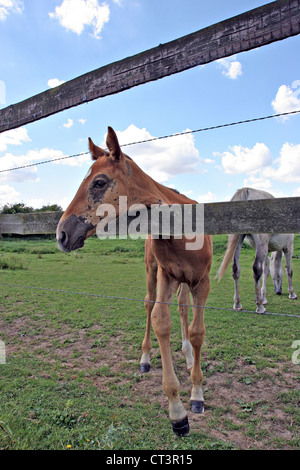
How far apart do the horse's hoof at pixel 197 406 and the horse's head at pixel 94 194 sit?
194 centimetres

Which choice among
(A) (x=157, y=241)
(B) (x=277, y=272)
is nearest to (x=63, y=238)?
(A) (x=157, y=241)

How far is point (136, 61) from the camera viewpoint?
2.44 meters

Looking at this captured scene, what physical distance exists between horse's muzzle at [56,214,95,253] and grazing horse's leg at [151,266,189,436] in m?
0.97

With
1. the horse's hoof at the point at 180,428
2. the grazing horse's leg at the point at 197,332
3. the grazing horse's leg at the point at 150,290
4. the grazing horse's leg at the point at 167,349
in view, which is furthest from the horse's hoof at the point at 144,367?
the horse's hoof at the point at 180,428

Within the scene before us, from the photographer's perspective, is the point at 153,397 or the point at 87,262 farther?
the point at 87,262

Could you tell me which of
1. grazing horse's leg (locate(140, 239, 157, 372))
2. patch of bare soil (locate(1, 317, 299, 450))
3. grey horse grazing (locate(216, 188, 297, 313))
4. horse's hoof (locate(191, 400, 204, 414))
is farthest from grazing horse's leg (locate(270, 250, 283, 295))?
horse's hoof (locate(191, 400, 204, 414))


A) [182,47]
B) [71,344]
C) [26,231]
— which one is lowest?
[71,344]

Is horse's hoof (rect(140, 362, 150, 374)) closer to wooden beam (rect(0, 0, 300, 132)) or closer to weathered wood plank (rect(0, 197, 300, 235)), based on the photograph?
weathered wood plank (rect(0, 197, 300, 235))

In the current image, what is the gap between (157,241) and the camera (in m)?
2.62

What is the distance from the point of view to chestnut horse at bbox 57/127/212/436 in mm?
2148

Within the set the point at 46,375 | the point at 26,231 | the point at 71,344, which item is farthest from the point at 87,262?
the point at 26,231

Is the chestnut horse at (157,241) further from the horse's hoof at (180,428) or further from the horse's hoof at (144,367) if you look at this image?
the horse's hoof at (144,367)
